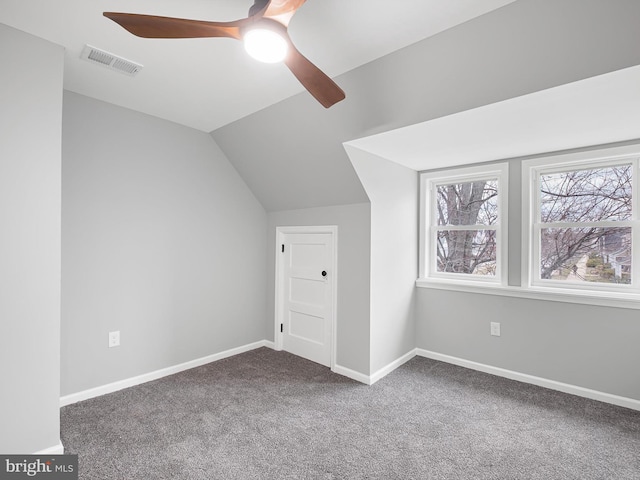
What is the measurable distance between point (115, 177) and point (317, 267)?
2.02 m

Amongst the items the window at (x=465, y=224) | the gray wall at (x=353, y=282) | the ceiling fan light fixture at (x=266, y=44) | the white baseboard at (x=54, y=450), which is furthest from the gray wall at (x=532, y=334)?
the white baseboard at (x=54, y=450)

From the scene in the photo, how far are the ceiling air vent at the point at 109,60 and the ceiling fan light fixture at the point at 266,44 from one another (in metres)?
1.26

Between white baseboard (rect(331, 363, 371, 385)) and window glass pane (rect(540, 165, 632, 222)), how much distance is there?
2.21 metres

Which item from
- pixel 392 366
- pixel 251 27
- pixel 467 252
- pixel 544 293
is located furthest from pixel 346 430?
pixel 251 27

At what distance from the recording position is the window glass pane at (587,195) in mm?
2750

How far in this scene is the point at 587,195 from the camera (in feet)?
9.53

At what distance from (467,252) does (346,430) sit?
7.40 ft

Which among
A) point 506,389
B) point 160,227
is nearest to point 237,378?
point 160,227

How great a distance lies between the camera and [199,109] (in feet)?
9.23

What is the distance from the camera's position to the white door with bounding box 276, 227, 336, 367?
3406mm

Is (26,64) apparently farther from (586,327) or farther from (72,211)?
(586,327)

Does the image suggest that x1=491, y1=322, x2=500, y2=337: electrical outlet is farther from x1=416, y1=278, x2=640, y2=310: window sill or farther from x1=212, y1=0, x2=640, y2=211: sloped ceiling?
x1=212, y1=0, x2=640, y2=211: sloped ceiling

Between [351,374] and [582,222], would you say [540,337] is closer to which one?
[582,222]

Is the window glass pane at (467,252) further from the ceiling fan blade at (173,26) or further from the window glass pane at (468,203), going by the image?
the ceiling fan blade at (173,26)
